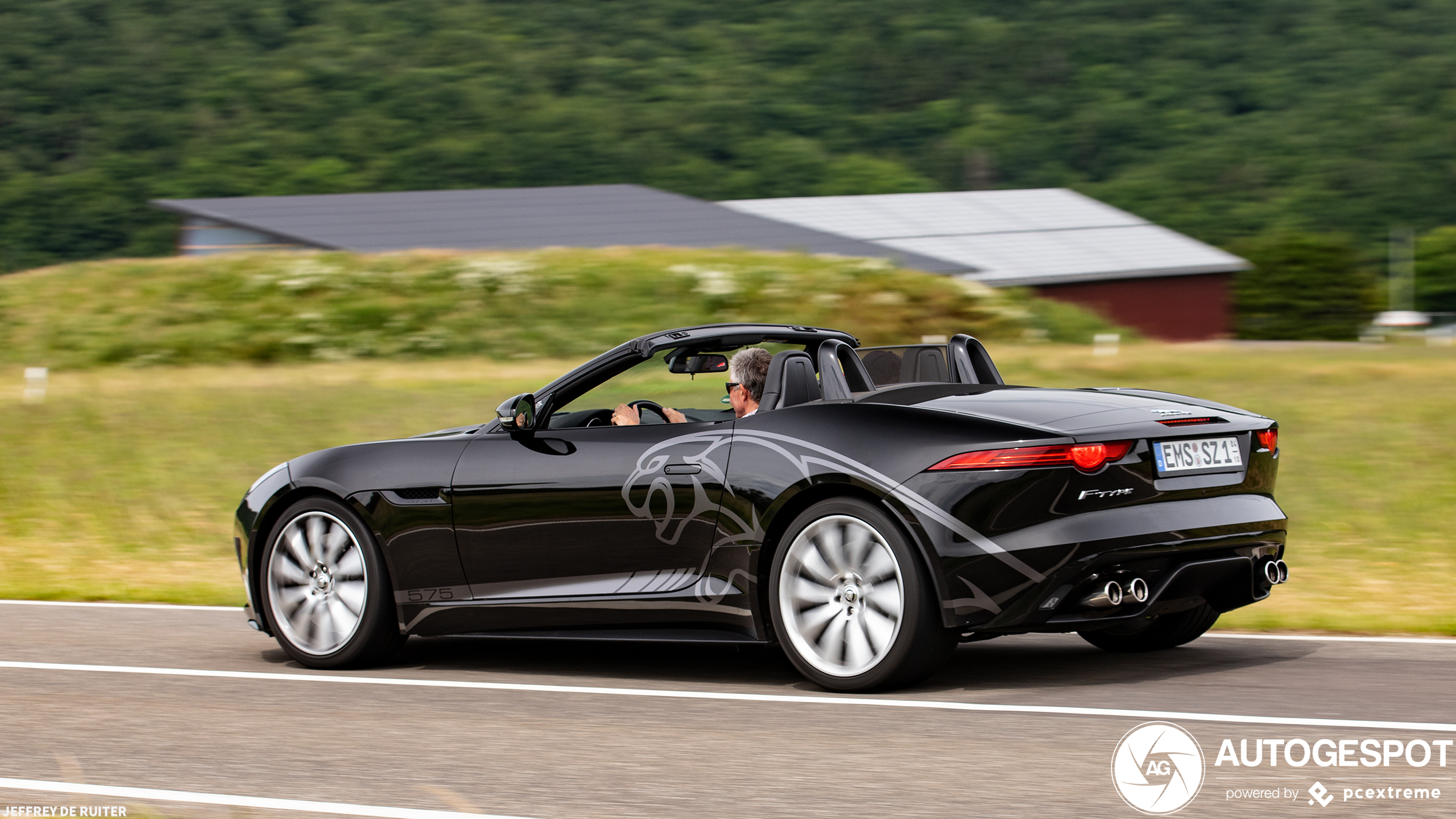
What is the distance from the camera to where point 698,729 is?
5.87 metres

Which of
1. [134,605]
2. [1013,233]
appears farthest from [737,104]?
[134,605]

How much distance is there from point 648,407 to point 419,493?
1031 millimetres

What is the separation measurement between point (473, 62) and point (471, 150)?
17.6 meters

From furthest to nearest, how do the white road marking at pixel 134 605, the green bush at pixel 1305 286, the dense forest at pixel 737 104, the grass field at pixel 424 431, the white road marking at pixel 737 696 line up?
the dense forest at pixel 737 104 → the green bush at pixel 1305 286 → the grass field at pixel 424 431 → the white road marking at pixel 134 605 → the white road marking at pixel 737 696

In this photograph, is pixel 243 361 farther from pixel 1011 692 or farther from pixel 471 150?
pixel 471 150

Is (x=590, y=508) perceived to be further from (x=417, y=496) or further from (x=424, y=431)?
(x=424, y=431)

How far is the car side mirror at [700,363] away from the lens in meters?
7.04

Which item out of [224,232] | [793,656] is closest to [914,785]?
[793,656]

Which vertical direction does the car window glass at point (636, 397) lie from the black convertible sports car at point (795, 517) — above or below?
above

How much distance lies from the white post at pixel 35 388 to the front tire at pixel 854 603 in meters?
15.3

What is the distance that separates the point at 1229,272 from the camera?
53750mm

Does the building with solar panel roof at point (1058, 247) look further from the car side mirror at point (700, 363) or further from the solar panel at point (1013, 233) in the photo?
the car side mirror at point (700, 363)

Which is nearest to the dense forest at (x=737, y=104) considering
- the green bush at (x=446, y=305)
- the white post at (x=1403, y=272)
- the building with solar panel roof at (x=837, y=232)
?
the white post at (x=1403, y=272)

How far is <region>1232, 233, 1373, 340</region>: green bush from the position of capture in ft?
229
